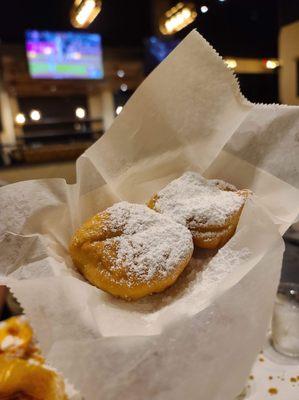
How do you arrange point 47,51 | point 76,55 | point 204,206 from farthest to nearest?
1. point 76,55
2. point 47,51
3. point 204,206

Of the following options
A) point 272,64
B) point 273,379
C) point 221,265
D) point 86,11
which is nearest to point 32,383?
point 221,265

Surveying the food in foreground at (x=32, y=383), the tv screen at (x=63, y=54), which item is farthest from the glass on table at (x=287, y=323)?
the tv screen at (x=63, y=54)

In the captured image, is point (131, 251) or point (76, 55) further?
point (76, 55)

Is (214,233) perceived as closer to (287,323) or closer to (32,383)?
(32,383)

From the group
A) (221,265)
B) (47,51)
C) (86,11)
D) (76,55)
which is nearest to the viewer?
(221,265)

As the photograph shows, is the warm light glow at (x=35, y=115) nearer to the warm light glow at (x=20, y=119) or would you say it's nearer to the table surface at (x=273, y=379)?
the warm light glow at (x=20, y=119)

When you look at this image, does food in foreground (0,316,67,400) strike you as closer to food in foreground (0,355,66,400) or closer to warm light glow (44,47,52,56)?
food in foreground (0,355,66,400)
